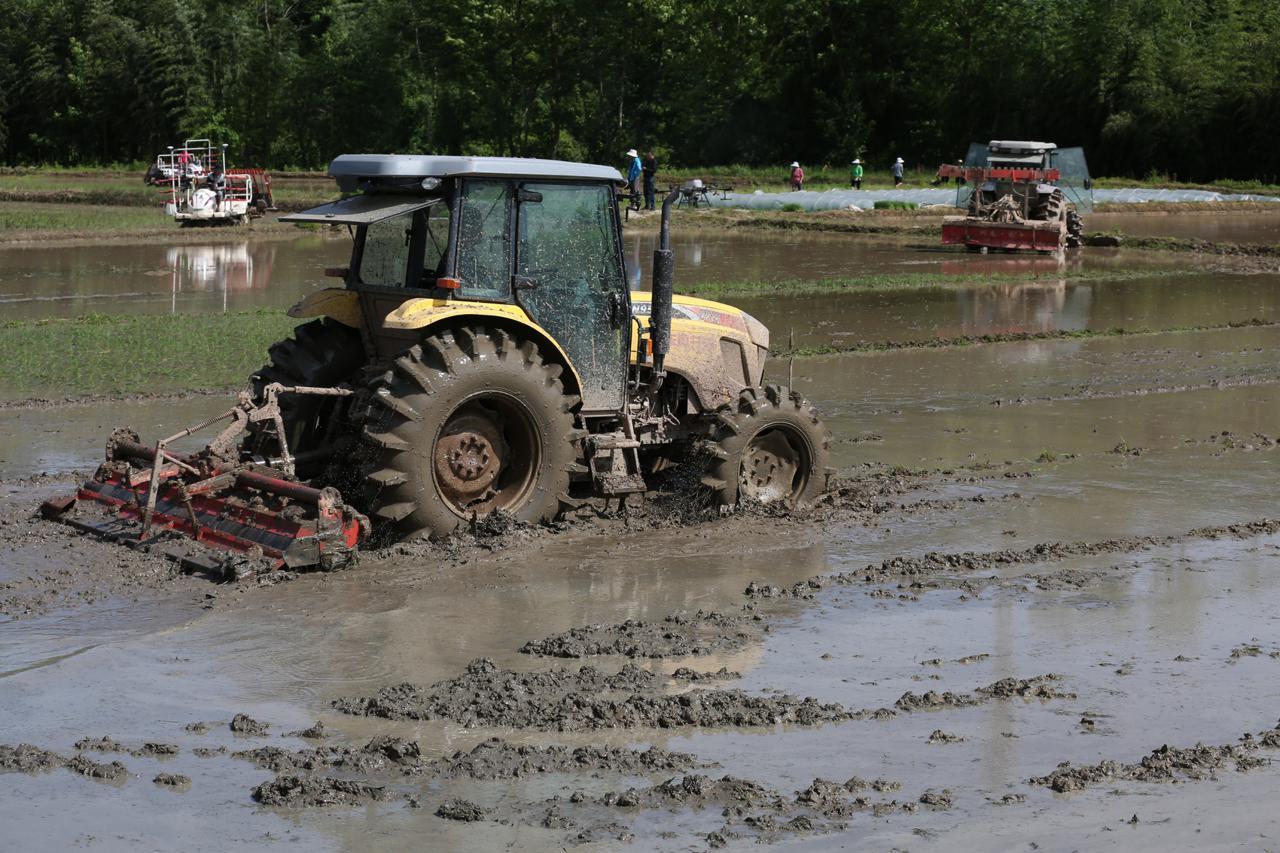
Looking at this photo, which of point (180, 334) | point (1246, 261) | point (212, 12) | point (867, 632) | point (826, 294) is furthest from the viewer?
point (212, 12)

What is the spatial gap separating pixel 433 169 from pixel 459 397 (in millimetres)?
1318

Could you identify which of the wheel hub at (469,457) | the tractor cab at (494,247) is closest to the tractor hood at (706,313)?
the tractor cab at (494,247)

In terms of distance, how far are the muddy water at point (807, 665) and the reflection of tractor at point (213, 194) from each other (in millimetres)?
27141

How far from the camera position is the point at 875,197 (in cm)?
4219

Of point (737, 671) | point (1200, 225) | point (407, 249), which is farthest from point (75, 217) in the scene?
point (737, 671)

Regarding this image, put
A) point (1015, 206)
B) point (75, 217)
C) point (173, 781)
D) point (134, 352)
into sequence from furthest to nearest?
1. point (75, 217)
2. point (1015, 206)
3. point (134, 352)
4. point (173, 781)

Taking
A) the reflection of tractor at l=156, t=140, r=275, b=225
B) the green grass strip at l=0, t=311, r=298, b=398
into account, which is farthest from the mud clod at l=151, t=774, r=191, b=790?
the reflection of tractor at l=156, t=140, r=275, b=225

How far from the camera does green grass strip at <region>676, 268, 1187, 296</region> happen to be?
924 inches

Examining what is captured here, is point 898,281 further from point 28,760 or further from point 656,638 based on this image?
point 28,760

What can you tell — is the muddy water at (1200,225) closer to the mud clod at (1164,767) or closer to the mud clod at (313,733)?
the mud clod at (1164,767)

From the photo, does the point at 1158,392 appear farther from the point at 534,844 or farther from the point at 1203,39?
the point at 1203,39

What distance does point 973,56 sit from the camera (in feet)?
201

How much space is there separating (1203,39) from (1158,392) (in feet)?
156

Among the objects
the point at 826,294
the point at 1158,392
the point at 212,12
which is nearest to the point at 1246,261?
the point at 826,294
